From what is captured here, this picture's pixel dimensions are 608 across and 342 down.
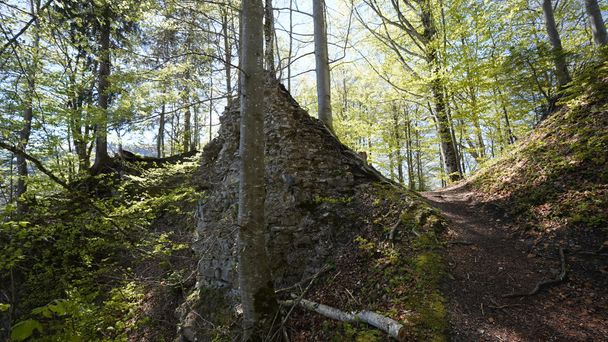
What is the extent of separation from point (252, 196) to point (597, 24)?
28.7 feet

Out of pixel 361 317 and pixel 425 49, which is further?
pixel 425 49

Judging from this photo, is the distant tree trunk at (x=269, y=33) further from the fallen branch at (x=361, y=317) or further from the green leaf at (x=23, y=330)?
the green leaf at (x=23, y=330)

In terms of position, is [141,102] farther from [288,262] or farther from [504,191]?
A: [504,191]

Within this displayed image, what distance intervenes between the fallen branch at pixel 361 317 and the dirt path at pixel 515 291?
0.53m

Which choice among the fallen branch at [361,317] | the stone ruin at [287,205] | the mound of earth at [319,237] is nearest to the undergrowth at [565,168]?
the mound of earth at [319,237]

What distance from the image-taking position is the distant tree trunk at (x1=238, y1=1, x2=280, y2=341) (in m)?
3.55

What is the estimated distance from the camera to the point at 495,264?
4016 millimetres

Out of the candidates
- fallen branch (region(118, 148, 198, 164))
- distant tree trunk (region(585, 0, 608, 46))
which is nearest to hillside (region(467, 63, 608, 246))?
distant tree trunk (region(585, 0, 608, 46))

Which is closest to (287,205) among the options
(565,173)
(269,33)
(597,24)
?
(269,33)

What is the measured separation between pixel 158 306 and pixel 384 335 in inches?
227

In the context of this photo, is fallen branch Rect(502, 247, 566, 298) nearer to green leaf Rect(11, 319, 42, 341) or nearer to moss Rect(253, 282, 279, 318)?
moss Rect(253, 282, 279, 318)

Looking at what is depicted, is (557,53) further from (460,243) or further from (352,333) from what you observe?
(352,333)

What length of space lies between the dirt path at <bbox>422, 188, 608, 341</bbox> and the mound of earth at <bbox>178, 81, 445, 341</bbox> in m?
0.28

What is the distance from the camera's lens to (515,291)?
3.48 meters
